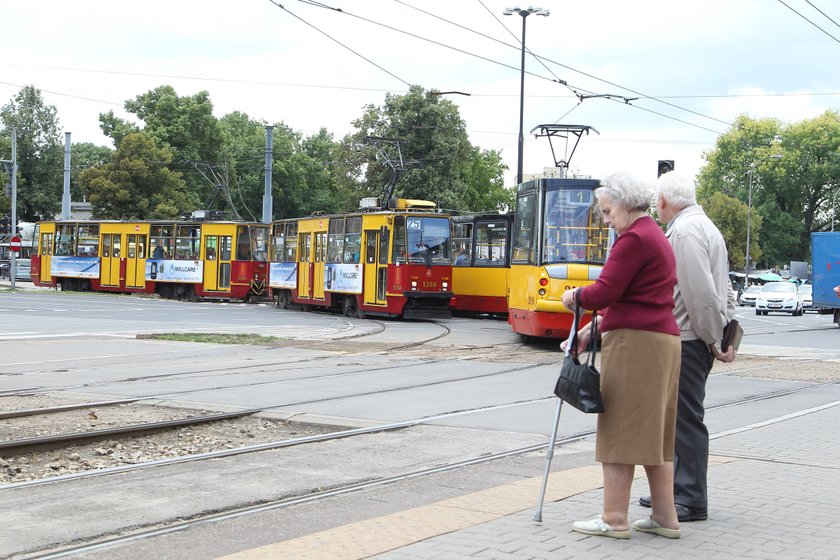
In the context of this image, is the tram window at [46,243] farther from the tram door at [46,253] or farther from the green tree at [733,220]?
the green tree at [733,220]

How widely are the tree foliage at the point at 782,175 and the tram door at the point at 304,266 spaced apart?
60079 mm

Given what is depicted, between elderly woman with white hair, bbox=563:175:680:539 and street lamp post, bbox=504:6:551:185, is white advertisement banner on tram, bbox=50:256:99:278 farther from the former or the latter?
elderly woman with white hair, bbox=563:175:680:539

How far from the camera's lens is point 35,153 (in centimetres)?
7750

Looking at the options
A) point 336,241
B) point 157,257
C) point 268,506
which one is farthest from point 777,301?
point 268,506

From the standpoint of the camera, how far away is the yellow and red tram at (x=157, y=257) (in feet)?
137

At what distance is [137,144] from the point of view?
62656mm

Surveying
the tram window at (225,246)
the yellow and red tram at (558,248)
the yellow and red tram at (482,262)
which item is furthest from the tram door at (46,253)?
the yellow and red tram at (558,248)

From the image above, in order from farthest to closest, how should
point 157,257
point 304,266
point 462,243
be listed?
1. point 157,257
2. point 304,266
3. point 462,243

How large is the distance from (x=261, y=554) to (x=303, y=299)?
103 feet

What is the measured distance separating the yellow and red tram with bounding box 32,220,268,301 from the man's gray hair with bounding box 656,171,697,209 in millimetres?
36070

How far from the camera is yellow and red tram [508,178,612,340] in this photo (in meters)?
Answer: 19.0

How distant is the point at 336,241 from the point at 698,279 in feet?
91.2

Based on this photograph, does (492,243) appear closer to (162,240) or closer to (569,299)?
(162,240)

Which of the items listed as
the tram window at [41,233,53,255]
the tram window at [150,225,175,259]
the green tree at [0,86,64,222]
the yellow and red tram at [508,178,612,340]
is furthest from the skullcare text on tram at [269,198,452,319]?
the green tree at [0,86,64,222]
